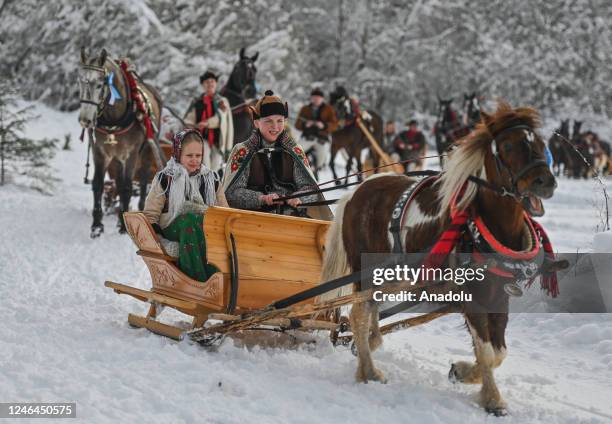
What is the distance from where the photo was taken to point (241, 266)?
5.46 meters

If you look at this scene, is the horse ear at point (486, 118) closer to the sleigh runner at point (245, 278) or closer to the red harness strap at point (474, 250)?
the red harness strap at point (474, 250)

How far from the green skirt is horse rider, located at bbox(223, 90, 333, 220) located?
54 cm

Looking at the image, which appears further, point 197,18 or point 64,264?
point 197,18

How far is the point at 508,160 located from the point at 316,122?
13193 mm

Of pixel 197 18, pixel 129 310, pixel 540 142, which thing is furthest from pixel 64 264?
pixel 197 18

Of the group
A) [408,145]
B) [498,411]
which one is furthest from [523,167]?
[408,145]

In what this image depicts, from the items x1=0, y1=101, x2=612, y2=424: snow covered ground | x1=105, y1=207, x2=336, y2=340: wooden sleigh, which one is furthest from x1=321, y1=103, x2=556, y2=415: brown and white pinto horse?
x1=105, y1=207, x2=336, y2=340: wooden sleigh

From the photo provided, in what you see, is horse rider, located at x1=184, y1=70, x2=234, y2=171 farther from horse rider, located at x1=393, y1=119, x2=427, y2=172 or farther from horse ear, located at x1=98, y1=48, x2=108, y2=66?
horse rider, located at x1=393, y1=119, x2=427, y2=172

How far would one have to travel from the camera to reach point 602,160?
31.0m

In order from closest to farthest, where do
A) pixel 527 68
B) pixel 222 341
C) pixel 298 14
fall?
pixel 222 341 → pixel 527 68 → pixel 298 14

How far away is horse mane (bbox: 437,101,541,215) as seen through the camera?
414cm

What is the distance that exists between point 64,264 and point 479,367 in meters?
5.82

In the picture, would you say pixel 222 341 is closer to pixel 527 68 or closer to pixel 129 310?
pixel 129 310

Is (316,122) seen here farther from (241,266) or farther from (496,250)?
(496,250)
